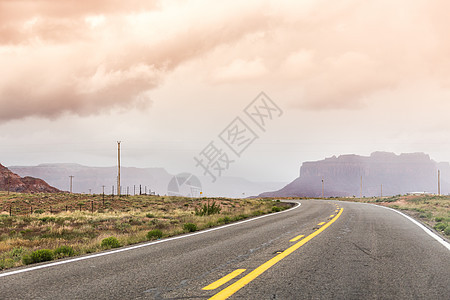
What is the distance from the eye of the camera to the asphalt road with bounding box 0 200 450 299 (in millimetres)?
4391

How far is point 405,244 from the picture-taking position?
823 centimetres

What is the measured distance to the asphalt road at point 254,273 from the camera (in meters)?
4.39

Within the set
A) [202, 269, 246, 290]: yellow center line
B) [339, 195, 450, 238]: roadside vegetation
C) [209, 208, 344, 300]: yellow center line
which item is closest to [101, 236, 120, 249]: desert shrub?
[209, 208, 344, 300]: yellow center line

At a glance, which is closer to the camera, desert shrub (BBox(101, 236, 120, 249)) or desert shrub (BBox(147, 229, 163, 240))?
desert shrub (BBox(101, 236, 120, 249))

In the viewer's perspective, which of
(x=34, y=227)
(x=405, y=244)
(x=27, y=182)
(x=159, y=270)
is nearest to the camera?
(x=159, y=270)

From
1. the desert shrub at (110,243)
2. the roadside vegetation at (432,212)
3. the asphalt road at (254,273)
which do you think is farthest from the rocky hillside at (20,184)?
the asphalt road at (254,273)

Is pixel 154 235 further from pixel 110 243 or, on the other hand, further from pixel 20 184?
pixel 20 184

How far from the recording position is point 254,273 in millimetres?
5312

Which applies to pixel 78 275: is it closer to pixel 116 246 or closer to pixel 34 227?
pixel 116 246

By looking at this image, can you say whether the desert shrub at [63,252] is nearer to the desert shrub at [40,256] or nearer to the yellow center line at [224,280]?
the desert shrub at [40,256]

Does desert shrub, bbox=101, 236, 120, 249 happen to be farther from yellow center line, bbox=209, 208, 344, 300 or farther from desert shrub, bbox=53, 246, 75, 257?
yellow center line, bbox=209, 208, 344, 300

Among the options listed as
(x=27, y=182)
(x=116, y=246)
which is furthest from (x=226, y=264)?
(x=27, y=182)

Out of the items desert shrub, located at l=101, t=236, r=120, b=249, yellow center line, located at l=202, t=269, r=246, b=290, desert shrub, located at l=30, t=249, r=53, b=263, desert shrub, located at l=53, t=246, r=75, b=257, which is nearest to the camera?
yellow center line, located at l=202, t=269, r=246, b=290

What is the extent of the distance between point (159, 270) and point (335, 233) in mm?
6120
